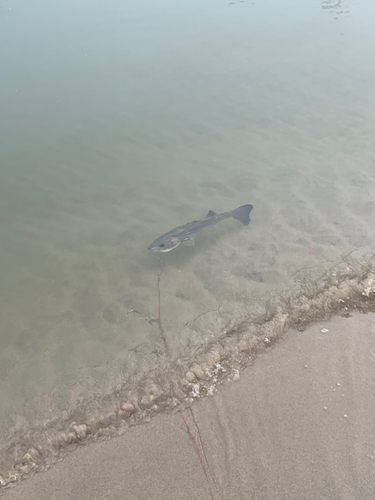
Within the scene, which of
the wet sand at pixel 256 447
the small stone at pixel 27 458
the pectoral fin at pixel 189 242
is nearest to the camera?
the wet sand at pixel 256 447

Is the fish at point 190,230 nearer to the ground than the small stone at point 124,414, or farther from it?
farther from it

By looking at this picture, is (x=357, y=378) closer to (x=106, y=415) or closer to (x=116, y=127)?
(x=106, y=415)

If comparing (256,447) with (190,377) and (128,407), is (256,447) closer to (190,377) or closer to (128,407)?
(190,377)

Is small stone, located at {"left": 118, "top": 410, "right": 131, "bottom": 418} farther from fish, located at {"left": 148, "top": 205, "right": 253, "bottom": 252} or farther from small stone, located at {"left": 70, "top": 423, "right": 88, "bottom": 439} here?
fish, located at {"left": 148, "top": 205, "right": 253, "bottom": 252}

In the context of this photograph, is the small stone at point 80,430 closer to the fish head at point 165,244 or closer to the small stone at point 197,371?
the small stone at point 197,371

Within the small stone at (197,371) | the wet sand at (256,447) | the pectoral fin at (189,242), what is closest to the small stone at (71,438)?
the wet sand at (256,447)

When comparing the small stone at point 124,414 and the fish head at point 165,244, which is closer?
the small stone at point 124,414

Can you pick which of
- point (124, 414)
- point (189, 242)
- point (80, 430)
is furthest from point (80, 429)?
point (189, 242)
